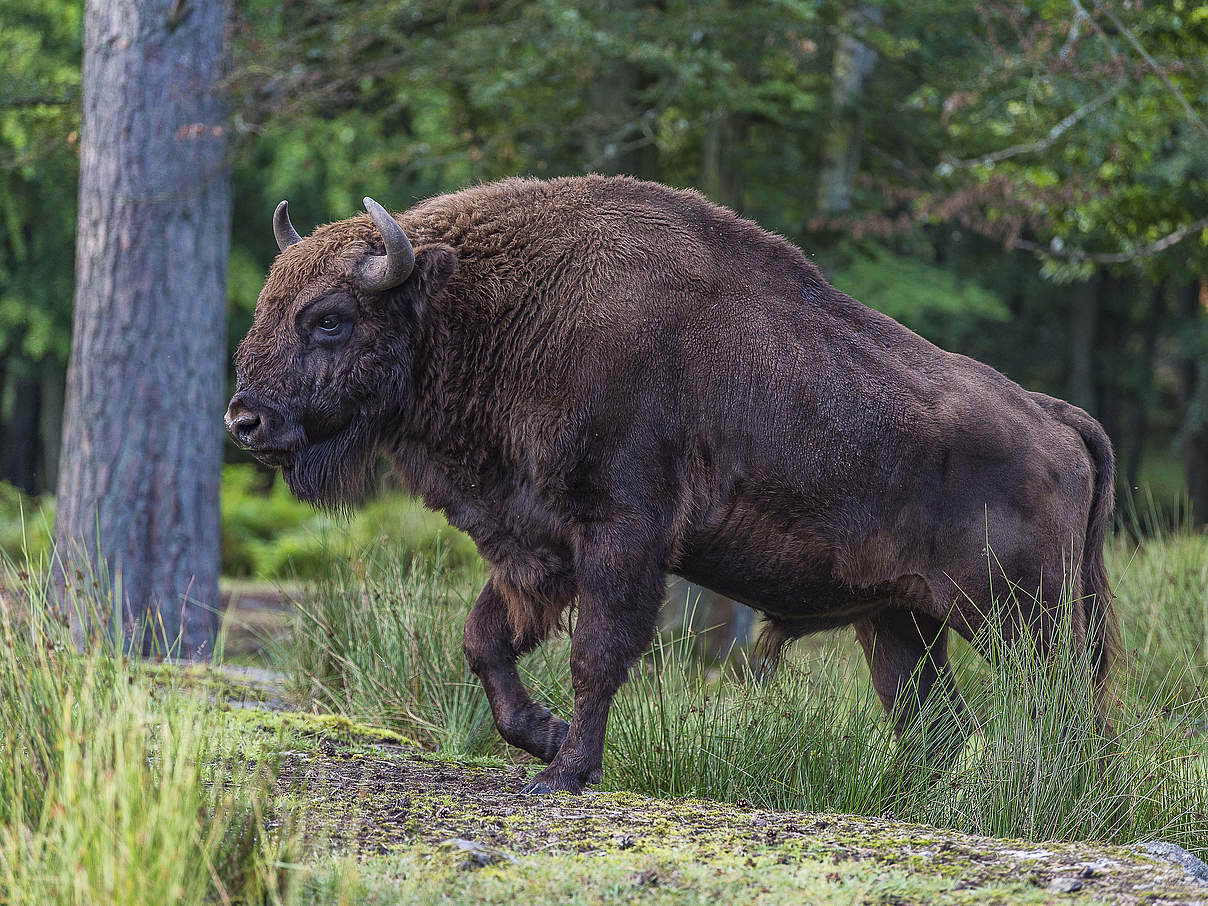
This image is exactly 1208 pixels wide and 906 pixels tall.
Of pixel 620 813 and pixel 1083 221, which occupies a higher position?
pixel 1083 221

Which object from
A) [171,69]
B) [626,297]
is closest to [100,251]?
[171,69]

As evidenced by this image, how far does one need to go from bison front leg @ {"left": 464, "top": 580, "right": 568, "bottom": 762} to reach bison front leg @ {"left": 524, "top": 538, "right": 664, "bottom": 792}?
0.25 metres

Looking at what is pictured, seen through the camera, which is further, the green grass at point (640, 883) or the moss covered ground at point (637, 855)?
the moss covered ground at point (637, 855)

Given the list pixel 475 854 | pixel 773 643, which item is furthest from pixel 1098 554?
pixel 475 854

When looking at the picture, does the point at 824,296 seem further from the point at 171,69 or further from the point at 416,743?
the point at 171,69

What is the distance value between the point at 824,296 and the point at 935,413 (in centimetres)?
70

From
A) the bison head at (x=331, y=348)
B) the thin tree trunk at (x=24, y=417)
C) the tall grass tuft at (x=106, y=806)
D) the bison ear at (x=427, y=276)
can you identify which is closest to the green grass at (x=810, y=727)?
the bison head at (x=331, y=348)

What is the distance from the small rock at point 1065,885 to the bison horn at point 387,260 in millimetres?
3193

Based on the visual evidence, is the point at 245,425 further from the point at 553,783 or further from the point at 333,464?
the point at 553,783

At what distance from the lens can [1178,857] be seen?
395 cm

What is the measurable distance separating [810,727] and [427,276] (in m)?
2.41

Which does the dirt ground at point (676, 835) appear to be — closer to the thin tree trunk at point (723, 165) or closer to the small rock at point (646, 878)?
the small rock at point (646, 878)

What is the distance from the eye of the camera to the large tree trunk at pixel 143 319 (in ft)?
27.0

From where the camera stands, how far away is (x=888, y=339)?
5.60 metres
